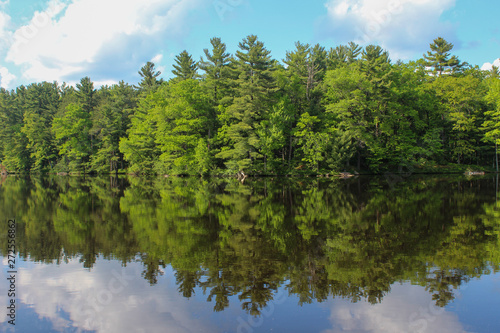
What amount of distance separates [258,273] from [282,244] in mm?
2280

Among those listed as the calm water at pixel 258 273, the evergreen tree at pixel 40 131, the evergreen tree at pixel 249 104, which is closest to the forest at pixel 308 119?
the evergreen tree at pixel 249 104

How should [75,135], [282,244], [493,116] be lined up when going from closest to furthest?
[282,244], [493,116], [75,135]

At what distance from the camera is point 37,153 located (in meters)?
69.1

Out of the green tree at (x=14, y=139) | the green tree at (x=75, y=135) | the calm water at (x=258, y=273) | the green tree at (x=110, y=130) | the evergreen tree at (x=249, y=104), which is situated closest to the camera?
the calm water at (x=258, y=273)

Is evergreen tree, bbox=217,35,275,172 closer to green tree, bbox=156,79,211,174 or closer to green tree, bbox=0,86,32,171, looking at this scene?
green tree, bbox=156,79,211,174

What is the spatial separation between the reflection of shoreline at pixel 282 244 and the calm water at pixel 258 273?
1.6 inches

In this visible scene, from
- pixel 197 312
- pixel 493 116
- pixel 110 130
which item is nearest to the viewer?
pixel 197 312

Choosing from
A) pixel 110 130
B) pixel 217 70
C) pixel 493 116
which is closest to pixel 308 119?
pixel 217 70

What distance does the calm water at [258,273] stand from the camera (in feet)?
18.4

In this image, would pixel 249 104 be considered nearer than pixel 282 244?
No

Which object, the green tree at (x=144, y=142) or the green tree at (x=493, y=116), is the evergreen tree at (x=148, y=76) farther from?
the green tree at (x=493, y=116)

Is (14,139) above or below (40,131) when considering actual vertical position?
below

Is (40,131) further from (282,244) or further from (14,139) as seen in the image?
(282,244)

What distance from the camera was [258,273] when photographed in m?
7.33
